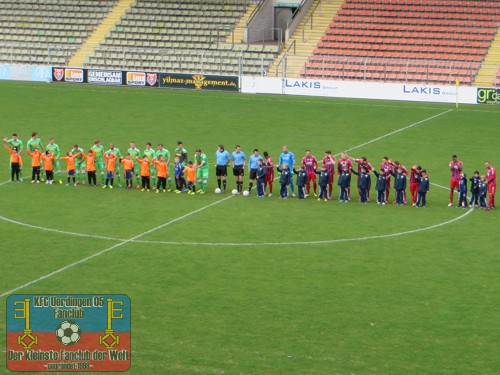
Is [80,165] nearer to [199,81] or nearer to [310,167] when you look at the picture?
[310,167]

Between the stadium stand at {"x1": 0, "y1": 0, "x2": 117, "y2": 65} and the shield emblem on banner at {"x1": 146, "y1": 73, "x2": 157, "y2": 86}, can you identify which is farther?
the stadium stand at {"x1": 0, "y1": 0, "x2": 117, "y2": 65}

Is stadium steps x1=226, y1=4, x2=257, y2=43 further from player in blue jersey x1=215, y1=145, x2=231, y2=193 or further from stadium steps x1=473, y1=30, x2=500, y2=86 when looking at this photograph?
player in blue jersey x1=215, y1=145, x2=231, y2=193

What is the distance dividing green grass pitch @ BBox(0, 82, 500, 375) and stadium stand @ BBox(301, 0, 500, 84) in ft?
48.9

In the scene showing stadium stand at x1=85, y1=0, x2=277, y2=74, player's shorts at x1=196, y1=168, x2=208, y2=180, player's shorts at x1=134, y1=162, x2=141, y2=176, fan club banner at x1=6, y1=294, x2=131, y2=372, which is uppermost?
stadium stand at x1=85, y1=0, x2=277, y2=74

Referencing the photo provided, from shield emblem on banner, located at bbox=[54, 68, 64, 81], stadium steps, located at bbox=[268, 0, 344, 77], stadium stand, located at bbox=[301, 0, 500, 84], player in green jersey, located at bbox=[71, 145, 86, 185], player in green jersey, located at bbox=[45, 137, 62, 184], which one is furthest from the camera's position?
shield emblem on banner, located at bbox=[54, 68, 64, 81]

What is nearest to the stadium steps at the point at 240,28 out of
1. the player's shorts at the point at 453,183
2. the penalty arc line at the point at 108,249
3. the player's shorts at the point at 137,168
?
the player's shorts at the point at 137,168

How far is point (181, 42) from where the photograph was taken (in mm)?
64250

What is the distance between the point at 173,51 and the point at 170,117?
15.4m

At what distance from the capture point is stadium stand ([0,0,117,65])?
Result: 65.6 metres

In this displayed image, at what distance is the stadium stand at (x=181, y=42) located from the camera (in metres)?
61.1

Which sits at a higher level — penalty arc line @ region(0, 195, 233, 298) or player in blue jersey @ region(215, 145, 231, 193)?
player in blue jersey @ region(215, 145, 231, 193)

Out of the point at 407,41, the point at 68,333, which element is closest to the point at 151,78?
the point at 407,41

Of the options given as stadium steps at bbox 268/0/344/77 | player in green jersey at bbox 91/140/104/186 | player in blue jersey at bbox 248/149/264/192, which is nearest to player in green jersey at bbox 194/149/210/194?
player in blue jersey at bbox 248/149/264/192

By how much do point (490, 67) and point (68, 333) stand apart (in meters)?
42.4
